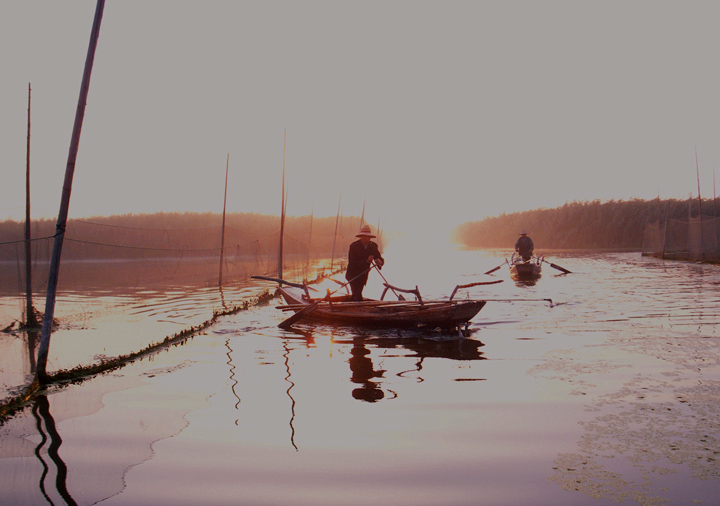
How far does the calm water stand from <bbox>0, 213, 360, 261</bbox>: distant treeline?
21.7 metres

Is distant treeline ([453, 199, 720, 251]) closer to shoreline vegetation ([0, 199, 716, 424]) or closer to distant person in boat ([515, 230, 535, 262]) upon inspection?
shoreline vegetation ([0, 199, 716, 424])

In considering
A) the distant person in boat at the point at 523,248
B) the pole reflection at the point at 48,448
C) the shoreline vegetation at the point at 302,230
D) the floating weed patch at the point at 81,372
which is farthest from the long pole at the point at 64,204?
the shoreline vegetation at the point at 302,230

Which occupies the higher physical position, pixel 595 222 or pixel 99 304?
pixel 595 222

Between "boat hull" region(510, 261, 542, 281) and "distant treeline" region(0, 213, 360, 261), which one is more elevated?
"distant treeline" region(0, 213, 360, 261)

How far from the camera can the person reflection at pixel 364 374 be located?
23.4 feet

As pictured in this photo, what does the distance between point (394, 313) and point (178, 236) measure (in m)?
47.4

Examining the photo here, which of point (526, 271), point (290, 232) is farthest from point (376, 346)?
point (290, 232)

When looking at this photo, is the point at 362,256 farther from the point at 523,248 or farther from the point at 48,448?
the point at 523,248

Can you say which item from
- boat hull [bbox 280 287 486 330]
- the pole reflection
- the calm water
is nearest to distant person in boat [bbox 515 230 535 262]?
the calm water

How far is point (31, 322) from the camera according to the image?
13.6m

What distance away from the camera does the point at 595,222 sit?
62156 mm

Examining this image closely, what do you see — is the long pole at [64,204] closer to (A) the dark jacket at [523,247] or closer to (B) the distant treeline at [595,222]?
(A) the dark jacket at [523,247]

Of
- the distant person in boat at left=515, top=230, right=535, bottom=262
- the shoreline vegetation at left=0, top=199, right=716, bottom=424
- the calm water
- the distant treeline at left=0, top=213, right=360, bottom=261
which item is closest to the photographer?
the calm water

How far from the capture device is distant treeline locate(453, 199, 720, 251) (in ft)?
193
